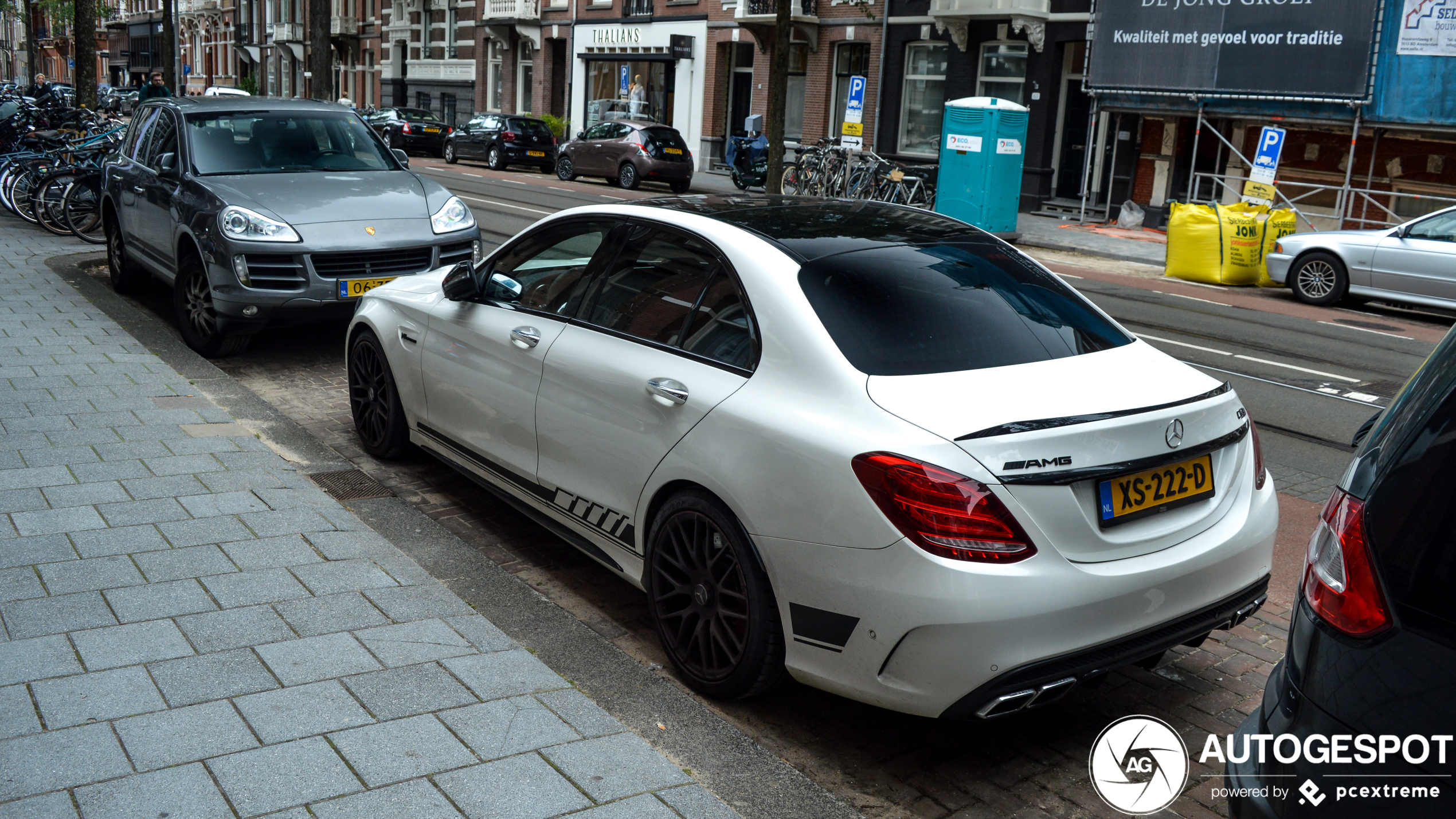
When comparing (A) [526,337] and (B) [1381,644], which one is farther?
(A) [526,337]

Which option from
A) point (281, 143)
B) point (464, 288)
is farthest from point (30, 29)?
point (464, 288)

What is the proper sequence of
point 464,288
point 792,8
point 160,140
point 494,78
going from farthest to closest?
point 494,78 < point 792,8 < point 160,140 < point 464,288

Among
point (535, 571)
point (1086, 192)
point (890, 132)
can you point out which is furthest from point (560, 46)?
point (535, 571)

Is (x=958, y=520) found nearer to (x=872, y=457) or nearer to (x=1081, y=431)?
(x=872, y=457)

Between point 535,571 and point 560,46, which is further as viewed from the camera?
point 560,46

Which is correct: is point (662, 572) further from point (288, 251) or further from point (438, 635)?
point (288, 251)

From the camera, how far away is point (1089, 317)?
4.07 metres

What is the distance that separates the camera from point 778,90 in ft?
73.9

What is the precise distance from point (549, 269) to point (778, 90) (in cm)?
1854

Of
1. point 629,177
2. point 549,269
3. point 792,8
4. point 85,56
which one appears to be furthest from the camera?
point 792,8

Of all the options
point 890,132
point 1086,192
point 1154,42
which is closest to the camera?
point 1154,42

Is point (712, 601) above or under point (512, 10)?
under

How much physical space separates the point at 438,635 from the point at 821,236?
5.94 feet

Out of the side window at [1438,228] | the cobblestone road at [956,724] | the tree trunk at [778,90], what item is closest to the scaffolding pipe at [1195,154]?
the side window at [1438,228]
